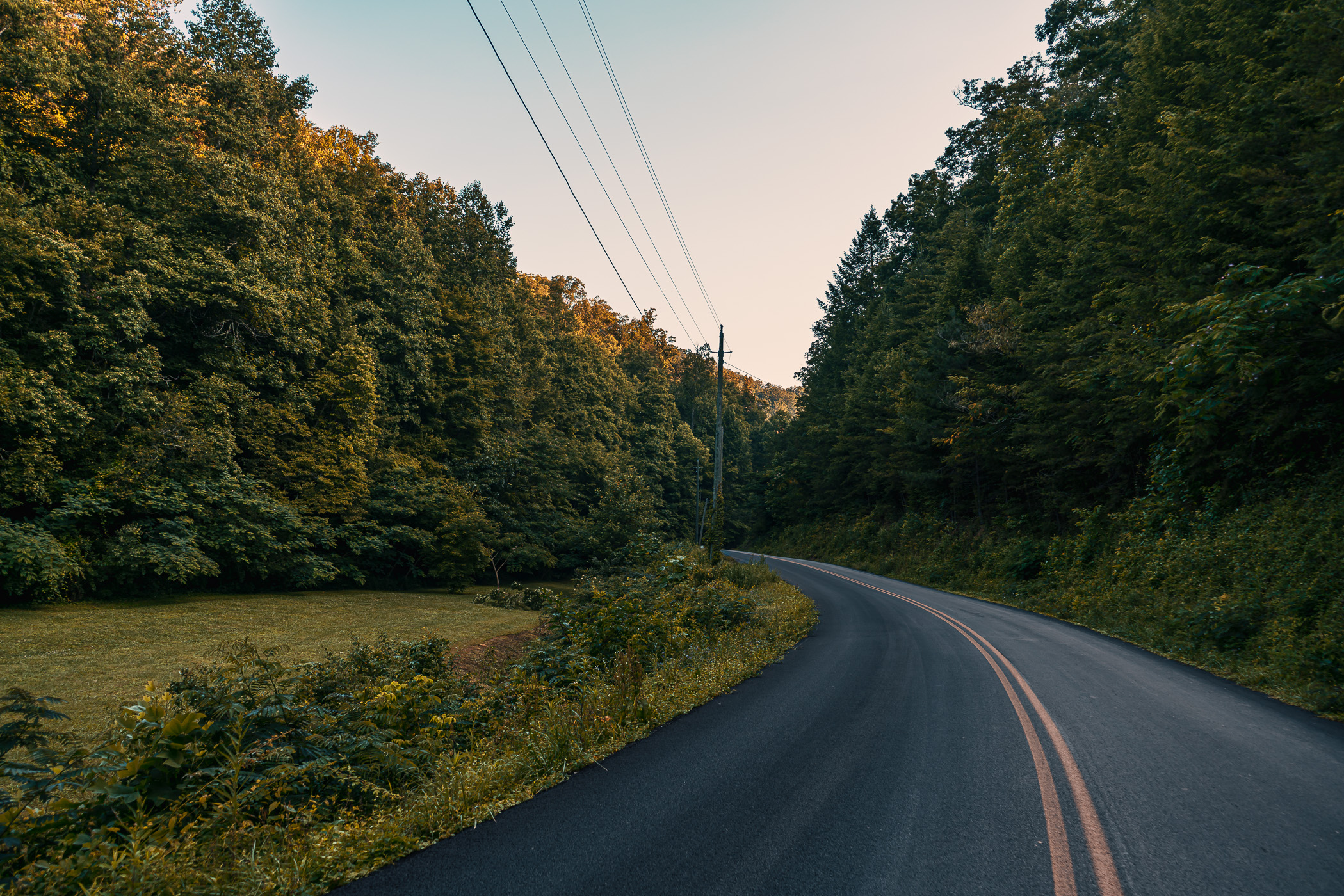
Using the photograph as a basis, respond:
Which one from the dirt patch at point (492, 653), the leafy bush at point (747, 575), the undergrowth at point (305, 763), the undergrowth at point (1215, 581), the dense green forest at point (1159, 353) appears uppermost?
the dense green forest at point (1159, 353)

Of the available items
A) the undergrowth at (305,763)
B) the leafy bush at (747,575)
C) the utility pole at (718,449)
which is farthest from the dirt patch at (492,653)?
the utility pole at (718,449)

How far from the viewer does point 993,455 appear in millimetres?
25641

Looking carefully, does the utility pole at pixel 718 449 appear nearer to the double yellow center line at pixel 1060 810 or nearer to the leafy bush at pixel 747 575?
the leafy bush at pixel 747 575

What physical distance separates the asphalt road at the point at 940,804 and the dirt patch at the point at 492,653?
6921 mm

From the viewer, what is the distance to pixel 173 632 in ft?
53.9

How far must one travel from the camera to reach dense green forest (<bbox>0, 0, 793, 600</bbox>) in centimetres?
1805

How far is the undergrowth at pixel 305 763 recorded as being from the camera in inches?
133

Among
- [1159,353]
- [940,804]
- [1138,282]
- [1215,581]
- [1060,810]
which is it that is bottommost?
[940,804]

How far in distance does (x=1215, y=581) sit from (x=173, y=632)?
86.8 feet

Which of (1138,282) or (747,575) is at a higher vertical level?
(1138,282)

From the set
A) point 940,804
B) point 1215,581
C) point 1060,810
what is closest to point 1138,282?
point 1215,581

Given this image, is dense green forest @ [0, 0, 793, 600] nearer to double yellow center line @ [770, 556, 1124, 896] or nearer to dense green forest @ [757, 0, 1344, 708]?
dense green forest @ [757, 0, 1344, 708]

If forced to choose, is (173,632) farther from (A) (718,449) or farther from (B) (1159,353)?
(B) (1159,353)

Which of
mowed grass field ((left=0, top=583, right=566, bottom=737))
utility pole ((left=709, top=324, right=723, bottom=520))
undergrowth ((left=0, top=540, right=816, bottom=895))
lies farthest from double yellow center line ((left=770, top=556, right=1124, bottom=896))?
utility pole ((left=709, top=324, right=723, bottom=520))
